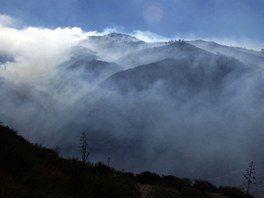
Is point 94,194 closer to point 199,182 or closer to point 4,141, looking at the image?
point 4,141

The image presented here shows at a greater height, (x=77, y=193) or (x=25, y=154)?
(x=25, y=154)

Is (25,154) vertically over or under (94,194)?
over

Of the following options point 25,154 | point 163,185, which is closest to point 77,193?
point 25,154

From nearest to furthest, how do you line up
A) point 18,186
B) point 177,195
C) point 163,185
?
point 18,186 < point 177,195 < point 163,185

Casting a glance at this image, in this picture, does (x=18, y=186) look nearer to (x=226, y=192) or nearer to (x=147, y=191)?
(x=147, y=191)

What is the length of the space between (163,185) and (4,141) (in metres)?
7.28

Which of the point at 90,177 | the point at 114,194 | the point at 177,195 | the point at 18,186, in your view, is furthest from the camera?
the point at 177,195

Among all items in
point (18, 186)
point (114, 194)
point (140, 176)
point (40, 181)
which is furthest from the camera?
point (140, 176)

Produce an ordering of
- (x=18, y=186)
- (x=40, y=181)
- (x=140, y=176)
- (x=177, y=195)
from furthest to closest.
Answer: (x=140, y=176), (x=177, y=195), (x=40, y=181), (x=18, y=186)

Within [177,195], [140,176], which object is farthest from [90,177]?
[140,176]

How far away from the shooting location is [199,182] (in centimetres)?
2372

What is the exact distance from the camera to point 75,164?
18969mm

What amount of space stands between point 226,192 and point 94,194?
9.61 m

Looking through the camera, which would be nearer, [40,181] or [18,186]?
[18,186]
